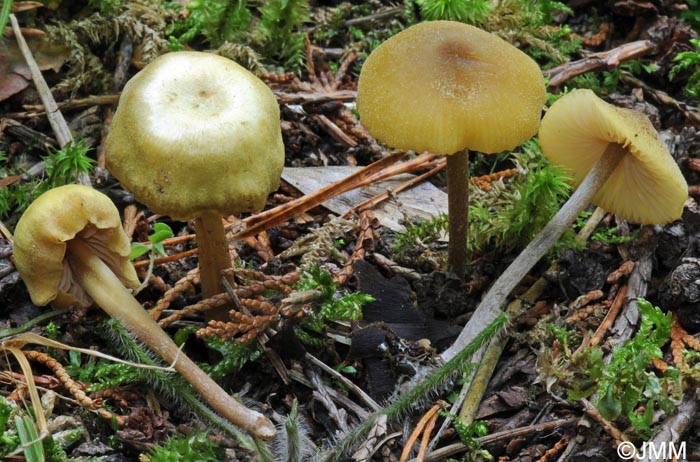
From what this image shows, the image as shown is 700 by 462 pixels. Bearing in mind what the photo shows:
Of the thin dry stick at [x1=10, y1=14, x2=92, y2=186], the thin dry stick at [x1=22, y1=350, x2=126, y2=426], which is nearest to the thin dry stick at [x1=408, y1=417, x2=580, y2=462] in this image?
the thin dry stick at [x1=22, y1=350, x2=126, y2=426]

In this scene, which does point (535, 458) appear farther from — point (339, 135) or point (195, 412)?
point (339, 135)

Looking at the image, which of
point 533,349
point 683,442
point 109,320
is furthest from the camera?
point 533,349

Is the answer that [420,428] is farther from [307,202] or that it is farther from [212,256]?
[307,202]

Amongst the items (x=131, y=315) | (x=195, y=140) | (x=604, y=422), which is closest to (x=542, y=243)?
(x=604, y=422)

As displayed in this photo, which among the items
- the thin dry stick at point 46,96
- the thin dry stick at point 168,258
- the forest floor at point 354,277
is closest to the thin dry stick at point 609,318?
the forest floor at point 354,277

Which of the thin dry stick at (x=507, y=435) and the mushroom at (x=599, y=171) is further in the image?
the mushroom at (x=599, y=171)

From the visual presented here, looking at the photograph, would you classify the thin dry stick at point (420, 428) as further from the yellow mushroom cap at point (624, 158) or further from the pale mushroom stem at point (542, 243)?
the yellow mushroom cap at point (624, 158)

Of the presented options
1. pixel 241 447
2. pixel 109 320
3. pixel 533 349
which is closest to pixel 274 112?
pixel 109 320
